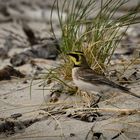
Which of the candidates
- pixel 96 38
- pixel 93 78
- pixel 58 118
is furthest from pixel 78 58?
pixel 58 118

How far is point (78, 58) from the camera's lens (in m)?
5.12

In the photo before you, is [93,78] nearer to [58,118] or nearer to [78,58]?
[78,58]

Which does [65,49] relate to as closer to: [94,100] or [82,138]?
[94,100]

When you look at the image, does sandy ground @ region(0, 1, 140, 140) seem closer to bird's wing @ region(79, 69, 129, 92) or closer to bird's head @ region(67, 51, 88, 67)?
bird's wing @ region(79, 69, 129, 92)

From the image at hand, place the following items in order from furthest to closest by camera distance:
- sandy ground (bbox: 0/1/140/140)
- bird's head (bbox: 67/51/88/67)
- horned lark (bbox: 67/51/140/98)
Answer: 1. bird's head (bbox: 67/51/88/67)
2. horned lark (bbox: 67/51/140/98)
3. sandy ground (bbox: 0/1/140/140)

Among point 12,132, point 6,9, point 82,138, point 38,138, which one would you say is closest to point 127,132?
point 82,138

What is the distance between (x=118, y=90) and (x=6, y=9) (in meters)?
7.60

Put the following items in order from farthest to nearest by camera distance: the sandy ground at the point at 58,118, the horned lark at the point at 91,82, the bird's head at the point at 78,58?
1. the bird's head at the point at 78,58
2. the horned lark at the point at 91,82
3. the sandy ground at the point at 58,118

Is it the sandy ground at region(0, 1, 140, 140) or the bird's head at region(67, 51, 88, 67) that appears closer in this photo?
the sandy ground at region(0, 1, 140, 140)

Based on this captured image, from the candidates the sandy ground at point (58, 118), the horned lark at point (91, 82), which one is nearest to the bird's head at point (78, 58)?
the horned lark at point (91, 82)

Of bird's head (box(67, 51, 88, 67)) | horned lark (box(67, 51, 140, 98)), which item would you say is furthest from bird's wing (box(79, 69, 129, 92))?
bird's head (box(67, 51, 88, 67))

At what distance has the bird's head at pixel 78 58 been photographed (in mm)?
5105

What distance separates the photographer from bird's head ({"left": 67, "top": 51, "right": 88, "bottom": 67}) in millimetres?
5105

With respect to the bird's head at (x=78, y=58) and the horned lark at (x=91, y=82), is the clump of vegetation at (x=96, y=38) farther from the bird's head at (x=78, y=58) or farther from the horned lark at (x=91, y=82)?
the horned lark at (x=91, y=82)
